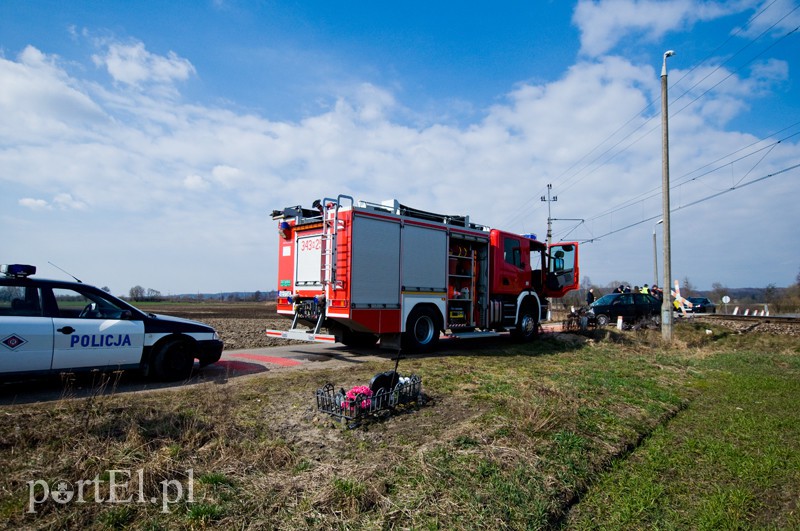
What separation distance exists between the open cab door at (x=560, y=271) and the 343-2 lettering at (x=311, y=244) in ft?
26.3

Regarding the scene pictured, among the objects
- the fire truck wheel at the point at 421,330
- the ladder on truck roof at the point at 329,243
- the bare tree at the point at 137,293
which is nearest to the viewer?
the ladder on truck roof at the point at 329,243

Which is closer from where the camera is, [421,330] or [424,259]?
[424,259]

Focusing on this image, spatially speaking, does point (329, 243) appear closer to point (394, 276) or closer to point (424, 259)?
point (394, 276)

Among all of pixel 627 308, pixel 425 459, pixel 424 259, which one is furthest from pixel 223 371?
pixel 627 308

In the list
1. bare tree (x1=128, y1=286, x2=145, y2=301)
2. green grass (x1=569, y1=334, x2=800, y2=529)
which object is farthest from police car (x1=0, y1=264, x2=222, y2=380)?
bare tree (x1=128, y1=286, x2=145, y2=301)

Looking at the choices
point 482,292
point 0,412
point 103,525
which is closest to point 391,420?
point 103,525

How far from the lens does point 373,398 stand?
191 inches

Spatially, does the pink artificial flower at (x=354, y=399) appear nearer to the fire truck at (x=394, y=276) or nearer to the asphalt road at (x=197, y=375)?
the asphalt road at (x=197, y=375)

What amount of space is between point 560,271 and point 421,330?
6277mm

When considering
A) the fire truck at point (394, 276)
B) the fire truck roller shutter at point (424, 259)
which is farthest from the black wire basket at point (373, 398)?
the fire truck roller shutter at point (424, 259)

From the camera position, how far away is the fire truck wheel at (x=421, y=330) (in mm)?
10734

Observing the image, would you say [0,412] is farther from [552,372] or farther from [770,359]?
[770,359]

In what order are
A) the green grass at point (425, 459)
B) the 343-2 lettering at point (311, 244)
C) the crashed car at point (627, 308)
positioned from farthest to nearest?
the crashed car at point (627, 308), the 343-2 lettering at point (311, 244), the green grass at point (425, 459)

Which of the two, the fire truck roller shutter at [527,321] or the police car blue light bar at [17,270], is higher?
the police car blue light bar at [17,270]
